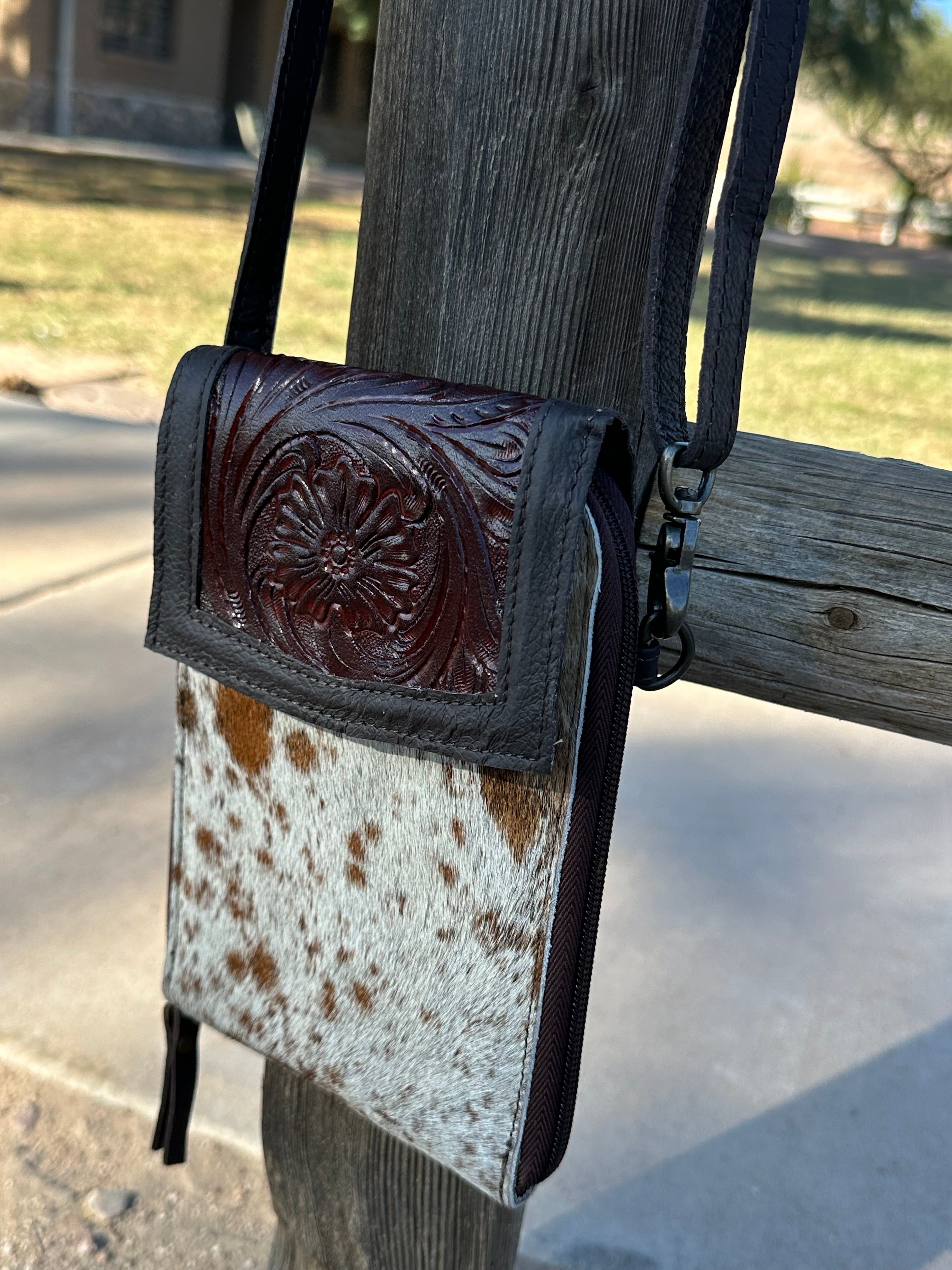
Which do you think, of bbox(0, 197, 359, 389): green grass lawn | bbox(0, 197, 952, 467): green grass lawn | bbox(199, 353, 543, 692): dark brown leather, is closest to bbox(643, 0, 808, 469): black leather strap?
bbox(199, 353, 543, 692): dark brown leather

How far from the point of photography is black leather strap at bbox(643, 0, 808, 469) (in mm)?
676

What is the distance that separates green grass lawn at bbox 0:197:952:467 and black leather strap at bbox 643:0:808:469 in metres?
3.62

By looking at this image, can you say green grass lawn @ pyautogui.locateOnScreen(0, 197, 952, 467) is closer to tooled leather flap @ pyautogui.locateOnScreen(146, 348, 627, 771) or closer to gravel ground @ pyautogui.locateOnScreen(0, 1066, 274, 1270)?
gravel ground @ pyautogui.locateOnScreen(0, 1066, 274, 1270)

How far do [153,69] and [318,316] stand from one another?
1405cm

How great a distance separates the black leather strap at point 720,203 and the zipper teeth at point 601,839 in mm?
73

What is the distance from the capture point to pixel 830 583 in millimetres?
875

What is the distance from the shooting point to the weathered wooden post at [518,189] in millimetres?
766

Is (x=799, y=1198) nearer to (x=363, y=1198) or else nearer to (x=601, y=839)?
(x=363, y=1198)

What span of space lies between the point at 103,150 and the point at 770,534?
18.6 metres

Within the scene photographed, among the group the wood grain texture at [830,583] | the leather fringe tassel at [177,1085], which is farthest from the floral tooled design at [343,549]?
the leather fringe tassel at [177,1085]

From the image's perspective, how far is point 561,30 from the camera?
762mm

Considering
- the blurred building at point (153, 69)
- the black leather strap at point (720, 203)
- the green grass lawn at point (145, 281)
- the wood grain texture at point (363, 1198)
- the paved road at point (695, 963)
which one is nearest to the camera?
the black leather strap at point (720, 203)

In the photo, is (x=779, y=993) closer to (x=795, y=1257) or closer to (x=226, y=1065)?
(x=795, y=1257)

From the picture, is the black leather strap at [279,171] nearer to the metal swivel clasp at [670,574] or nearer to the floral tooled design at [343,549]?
the floral tooled design at [343,549]
